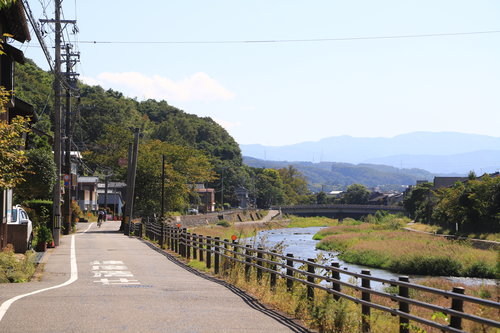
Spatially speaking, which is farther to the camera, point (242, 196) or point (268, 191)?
point (242, 196)

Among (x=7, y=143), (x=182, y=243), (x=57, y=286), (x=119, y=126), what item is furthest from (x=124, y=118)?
(x=57, y=286)

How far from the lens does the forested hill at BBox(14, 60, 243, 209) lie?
3469 inches

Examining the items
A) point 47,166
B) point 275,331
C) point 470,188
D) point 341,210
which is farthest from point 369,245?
point 341,210

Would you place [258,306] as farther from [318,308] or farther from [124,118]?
[124,118]

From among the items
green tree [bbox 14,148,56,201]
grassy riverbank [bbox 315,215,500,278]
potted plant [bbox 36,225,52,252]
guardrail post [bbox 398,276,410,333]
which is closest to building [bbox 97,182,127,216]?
grassy riverbank [bbox 315,215,500,278]

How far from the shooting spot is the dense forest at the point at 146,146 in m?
65.1

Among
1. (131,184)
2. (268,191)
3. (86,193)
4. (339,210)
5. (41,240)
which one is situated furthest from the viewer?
(268,191)

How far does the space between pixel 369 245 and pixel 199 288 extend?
46397 mm

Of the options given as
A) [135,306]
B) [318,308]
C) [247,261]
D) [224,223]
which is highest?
[247,261]

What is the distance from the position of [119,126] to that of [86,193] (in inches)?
510

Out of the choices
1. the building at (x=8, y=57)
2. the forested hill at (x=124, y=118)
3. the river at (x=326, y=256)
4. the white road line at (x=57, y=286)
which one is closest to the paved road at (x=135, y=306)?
the white road line at (x=57, y=286)

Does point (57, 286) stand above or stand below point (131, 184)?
below

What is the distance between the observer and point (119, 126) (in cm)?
9056

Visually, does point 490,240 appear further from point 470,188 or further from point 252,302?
point 252,302
